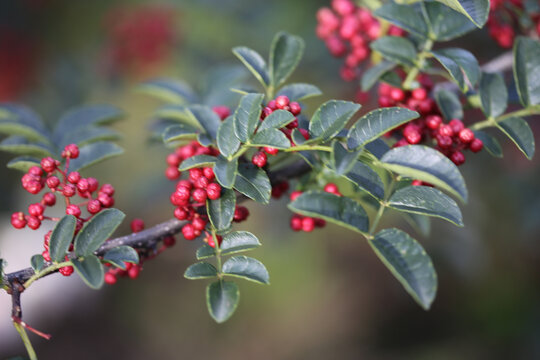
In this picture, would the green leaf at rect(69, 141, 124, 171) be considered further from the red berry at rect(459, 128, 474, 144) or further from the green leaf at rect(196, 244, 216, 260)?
the red berry at rect(459, 128, 474, 144)

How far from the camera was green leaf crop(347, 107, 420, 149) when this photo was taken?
2.80 ft

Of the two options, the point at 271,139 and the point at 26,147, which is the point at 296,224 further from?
the point at 26,147

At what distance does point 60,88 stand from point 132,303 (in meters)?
1.63

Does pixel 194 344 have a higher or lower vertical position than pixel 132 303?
lower

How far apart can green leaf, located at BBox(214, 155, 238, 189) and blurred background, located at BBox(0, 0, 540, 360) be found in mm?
1390

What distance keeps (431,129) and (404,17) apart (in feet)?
0.81

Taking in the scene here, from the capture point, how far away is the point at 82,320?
3561 millimetres

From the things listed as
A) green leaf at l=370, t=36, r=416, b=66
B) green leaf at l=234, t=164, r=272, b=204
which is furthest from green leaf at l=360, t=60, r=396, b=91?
green leaf at l=234, t=164, r=272, b=204

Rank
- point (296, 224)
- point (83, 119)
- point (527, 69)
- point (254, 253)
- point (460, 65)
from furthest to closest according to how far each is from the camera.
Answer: point (254, 253) → point (83, 119) → point (296, 224) → point (527, 69) → point (460, 65)

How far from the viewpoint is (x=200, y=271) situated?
886 millimetres

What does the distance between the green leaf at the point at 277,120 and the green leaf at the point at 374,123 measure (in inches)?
4.3

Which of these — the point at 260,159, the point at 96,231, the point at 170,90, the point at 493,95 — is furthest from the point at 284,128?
the point at 170,90

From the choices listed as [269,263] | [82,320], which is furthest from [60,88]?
[82,320]

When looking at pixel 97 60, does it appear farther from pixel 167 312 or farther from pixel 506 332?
pixel 506 332
